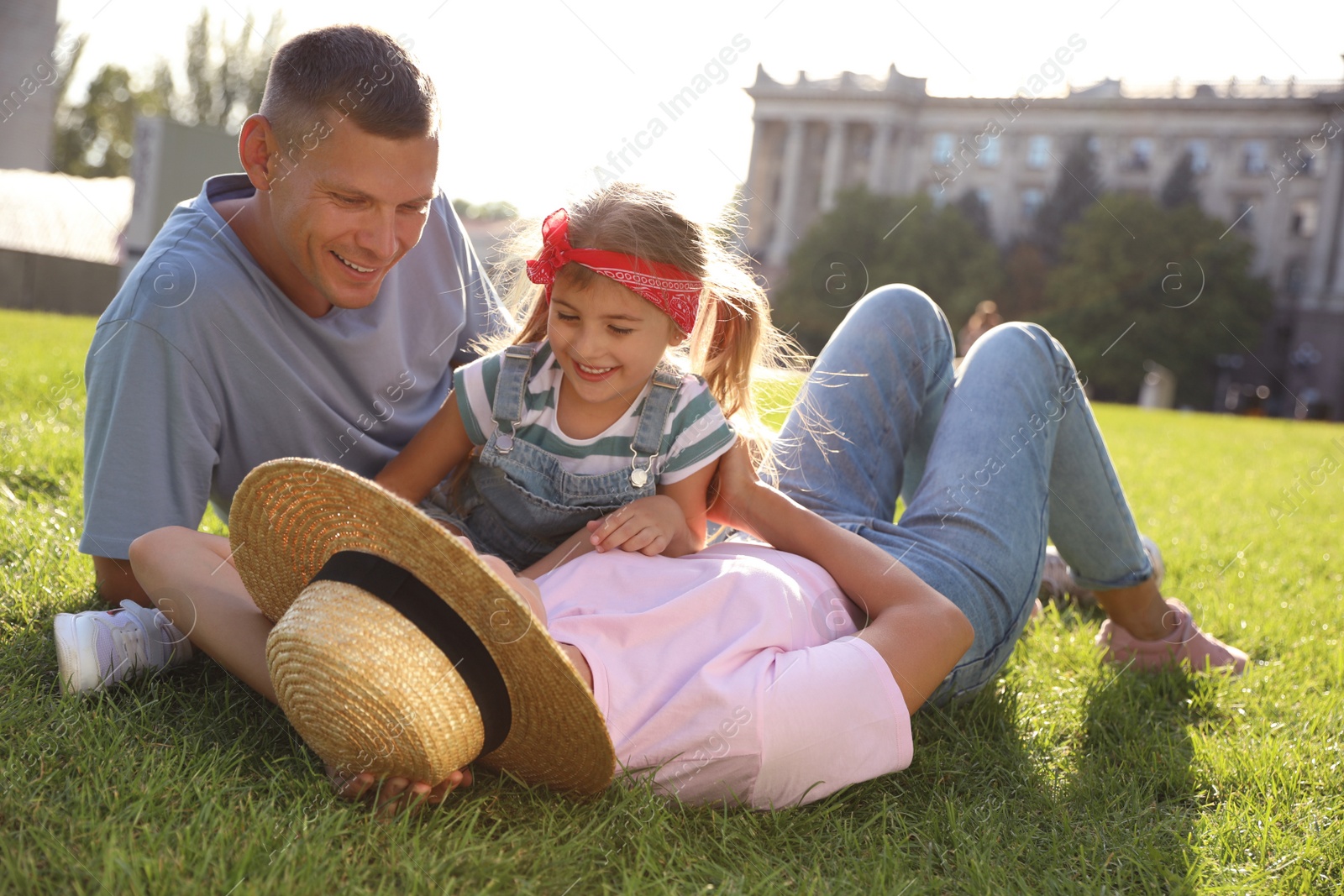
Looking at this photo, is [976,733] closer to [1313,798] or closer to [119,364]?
[1313,798]

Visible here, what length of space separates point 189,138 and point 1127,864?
503 inches

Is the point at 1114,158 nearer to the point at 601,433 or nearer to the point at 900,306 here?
the point at 900,306

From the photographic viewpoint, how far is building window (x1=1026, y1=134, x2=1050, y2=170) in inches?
2147

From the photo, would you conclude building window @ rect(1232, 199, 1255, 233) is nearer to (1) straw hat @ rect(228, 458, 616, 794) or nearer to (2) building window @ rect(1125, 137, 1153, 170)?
(2) building window @ rect(1125, 137, 1153, 170)

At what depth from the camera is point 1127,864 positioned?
6.00 feet

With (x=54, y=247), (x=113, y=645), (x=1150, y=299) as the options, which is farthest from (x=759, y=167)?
(x=113, y=645)

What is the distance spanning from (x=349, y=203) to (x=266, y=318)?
31 centimetres

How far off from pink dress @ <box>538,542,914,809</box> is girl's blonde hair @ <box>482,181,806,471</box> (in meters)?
0.62

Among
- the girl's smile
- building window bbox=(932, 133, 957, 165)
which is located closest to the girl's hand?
the girl's smile

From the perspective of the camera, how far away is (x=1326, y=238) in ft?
160

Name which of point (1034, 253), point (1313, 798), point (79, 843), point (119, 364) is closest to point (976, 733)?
point (1313, 798)

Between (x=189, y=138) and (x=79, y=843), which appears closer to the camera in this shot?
(x=79, y=843)

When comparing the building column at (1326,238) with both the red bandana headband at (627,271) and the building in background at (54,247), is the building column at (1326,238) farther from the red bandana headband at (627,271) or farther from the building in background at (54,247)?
the red bandana headband at (627,271)

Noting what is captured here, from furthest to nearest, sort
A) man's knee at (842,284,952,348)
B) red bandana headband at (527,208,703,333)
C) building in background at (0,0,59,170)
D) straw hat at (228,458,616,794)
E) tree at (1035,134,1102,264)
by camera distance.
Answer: tree at (1035,134,1102,264) → building in background at (0,0,59,170) → man's knee at (842,284,952,348) → red bandana headband at (527,208,703,333) → straw hat at (228,458,616,794)
